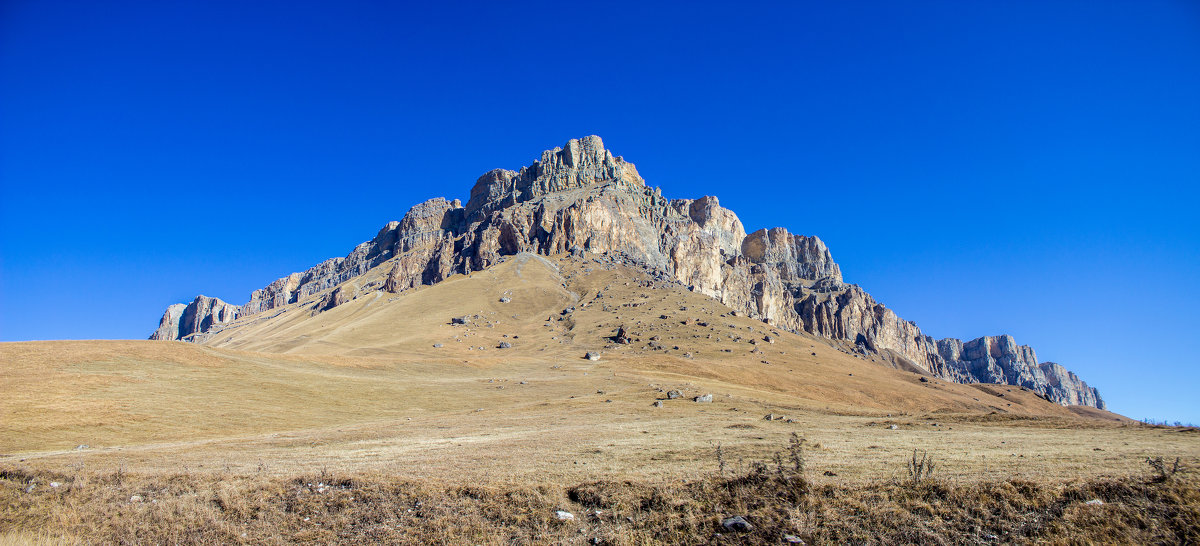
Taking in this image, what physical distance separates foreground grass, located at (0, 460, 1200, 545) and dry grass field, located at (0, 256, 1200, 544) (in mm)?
63

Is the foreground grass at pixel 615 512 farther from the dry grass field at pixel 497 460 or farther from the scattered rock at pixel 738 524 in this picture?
the scattered rock at pixel 738 524

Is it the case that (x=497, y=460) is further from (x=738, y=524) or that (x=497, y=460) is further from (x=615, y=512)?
(x=738, y=524)

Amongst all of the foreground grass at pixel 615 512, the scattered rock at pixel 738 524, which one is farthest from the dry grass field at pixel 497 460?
the scattered rock at pixel 738 524

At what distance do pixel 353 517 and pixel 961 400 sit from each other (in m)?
134

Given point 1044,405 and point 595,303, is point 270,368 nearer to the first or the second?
point 595,303

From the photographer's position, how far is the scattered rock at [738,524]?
40.0 ft

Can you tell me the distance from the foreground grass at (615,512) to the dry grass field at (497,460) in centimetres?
6

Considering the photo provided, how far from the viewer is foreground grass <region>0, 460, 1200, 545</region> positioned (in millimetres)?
11758

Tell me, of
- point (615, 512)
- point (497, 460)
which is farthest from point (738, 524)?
point (497, 460)

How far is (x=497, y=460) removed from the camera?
22859 mm

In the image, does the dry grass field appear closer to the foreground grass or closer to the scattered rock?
the foreground grass

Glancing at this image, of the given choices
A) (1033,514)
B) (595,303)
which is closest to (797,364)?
(595,303)

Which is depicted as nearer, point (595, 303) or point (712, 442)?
point (712, 442)

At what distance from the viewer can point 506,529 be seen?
41.9ft
